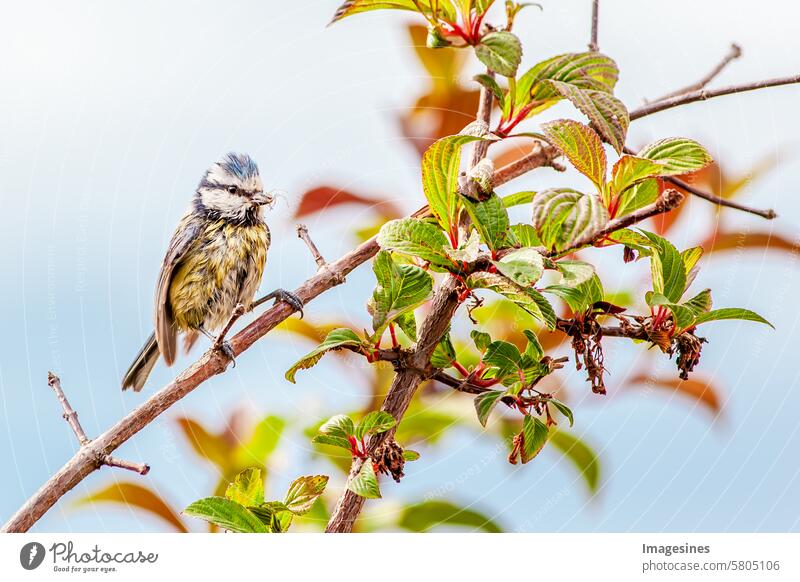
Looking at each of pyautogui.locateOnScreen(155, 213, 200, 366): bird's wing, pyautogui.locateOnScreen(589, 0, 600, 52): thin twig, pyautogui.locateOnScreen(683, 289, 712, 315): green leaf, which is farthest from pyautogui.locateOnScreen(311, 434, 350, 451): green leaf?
pyautogui.locateOnScreen(155, 213, 200, 366): bird's wing

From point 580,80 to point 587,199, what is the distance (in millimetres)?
195

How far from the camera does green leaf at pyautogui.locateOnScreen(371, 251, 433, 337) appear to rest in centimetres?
62

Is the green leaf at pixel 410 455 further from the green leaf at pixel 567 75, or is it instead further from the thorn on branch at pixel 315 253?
the green leaf at pixel 567 75

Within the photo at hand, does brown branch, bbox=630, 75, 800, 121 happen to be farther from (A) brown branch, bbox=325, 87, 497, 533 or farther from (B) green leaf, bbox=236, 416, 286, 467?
(B) green leaf, bbox=236, 416, 286, 467

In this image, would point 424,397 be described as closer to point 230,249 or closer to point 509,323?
point 509,323

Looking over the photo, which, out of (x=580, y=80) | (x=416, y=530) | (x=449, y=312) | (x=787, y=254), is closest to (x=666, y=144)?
(x=580, y=80)

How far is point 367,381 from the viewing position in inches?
38.5

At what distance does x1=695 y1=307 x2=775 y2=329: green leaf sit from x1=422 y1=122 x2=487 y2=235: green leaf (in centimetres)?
23

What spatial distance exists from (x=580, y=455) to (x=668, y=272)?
0.37 meters

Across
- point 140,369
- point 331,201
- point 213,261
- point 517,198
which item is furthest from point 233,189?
point 517,198

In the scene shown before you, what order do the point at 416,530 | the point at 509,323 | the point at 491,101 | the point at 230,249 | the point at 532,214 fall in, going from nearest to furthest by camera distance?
1. the point at 532,214
2. the point at 491,101
3. the point at 416,530
4. the point at 509,323
5. the point at 230,249

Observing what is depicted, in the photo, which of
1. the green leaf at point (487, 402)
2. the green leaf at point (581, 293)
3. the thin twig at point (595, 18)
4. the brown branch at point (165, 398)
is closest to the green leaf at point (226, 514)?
the brown branch at point (165, 398)

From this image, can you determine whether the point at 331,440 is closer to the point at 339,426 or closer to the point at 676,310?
the point at 339,426

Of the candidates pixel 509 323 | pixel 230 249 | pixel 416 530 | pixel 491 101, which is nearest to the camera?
pixel 491 101
